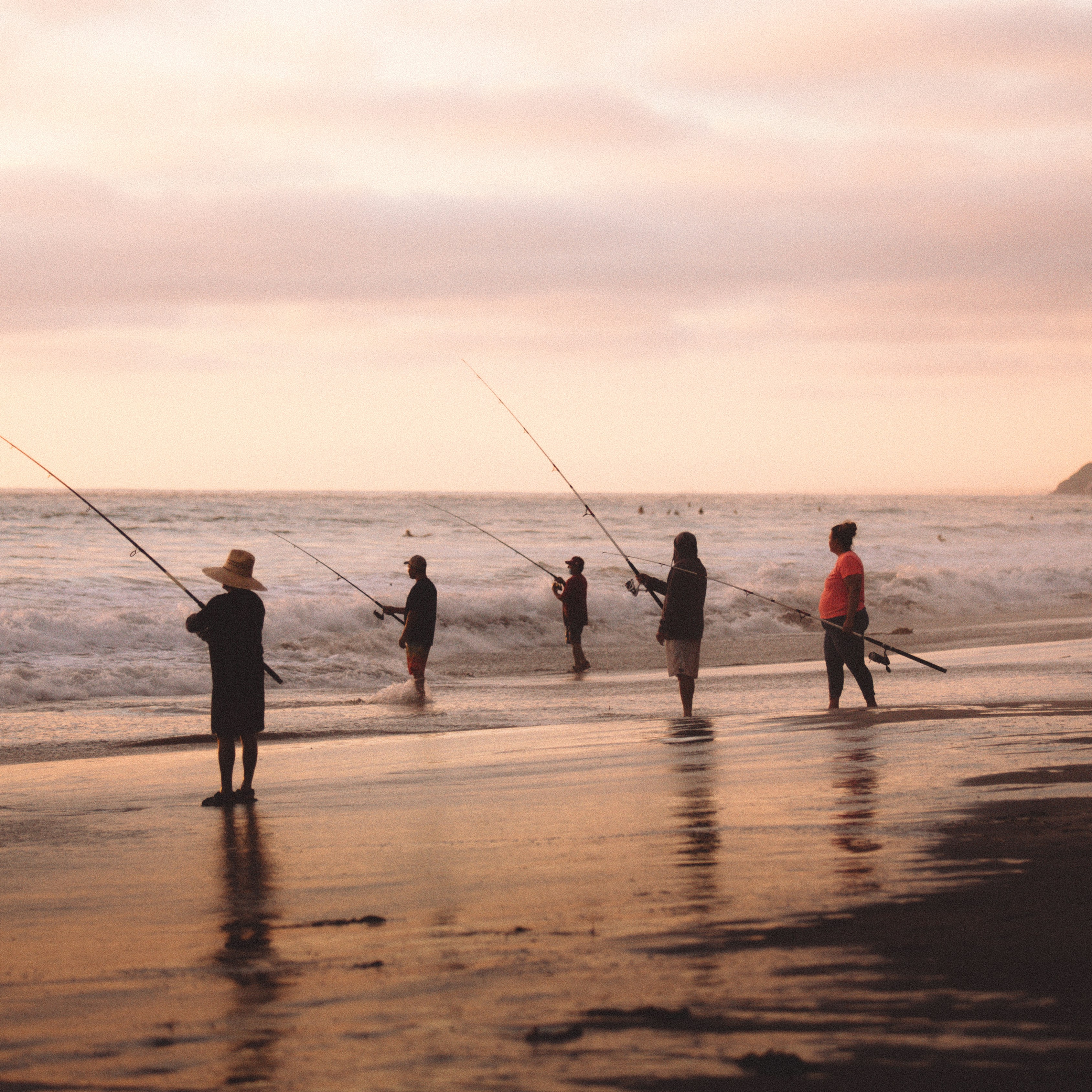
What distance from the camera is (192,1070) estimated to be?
309 cm

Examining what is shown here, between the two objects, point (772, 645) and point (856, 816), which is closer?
point (856, 816)

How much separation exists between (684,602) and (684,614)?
0.10m

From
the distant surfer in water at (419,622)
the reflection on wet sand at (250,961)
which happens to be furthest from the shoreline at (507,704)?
the reflection on wet sand at (250,961)

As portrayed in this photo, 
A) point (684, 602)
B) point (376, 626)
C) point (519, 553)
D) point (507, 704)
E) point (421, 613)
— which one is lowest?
point (507, 704)

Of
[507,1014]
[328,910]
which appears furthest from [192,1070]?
[328,910]

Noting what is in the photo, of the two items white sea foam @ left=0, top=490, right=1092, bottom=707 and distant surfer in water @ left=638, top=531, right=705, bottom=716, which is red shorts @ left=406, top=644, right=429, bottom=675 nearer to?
white sea foam @ left=0, top=490, right=1092, bottom=707

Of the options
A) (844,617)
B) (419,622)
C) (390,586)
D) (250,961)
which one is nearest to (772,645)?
(390,586)

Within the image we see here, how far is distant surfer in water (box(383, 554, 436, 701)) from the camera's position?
13.3 metres

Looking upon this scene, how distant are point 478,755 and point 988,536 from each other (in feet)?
161

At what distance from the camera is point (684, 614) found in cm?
1095

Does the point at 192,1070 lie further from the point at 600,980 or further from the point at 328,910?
the point at 328,910

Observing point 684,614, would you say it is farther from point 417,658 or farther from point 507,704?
point 417,658

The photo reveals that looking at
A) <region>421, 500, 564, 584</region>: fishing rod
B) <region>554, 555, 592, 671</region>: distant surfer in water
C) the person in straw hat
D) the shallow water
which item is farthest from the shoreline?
the person in straw hat

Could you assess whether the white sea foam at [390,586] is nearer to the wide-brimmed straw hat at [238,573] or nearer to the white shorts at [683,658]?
the white shorts at [683,658]
